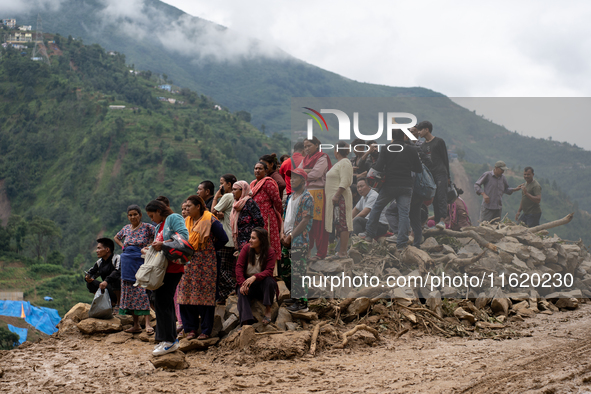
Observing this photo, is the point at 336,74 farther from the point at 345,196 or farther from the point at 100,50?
the point at 345,196

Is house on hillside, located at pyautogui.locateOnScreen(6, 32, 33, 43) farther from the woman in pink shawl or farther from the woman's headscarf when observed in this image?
the woman in pink shawl

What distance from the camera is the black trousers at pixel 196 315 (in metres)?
4.66

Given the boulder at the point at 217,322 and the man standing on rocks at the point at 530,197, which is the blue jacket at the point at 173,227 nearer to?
the boulder at the point at 217,322

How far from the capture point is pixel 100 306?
541 cm

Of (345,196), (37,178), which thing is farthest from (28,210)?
(345,196)

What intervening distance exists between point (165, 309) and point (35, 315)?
2633 centimetres

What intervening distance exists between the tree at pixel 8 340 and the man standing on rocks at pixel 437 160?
64.7 ft

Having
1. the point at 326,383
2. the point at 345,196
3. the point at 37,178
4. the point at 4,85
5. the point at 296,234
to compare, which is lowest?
the point at 326,383

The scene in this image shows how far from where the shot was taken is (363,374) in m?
3.89

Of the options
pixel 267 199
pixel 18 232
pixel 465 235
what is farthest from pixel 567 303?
pixel 18 232

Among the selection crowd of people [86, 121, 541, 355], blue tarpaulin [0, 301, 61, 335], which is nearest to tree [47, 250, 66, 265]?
blue tarpaulin [0, 301, 61, 335]

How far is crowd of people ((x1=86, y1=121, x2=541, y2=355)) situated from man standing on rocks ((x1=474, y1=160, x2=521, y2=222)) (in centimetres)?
2

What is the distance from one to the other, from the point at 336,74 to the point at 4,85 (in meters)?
124

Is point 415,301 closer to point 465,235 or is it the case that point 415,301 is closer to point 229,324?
point 465,235
